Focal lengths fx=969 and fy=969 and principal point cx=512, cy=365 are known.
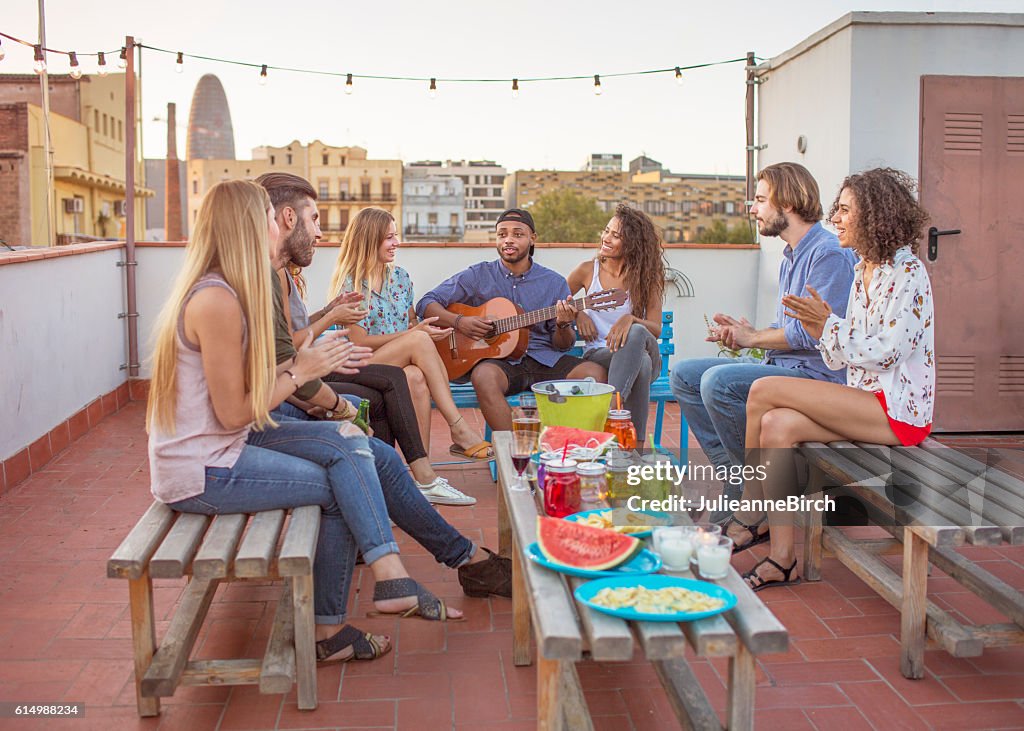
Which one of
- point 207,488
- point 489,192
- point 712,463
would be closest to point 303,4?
point 712,463

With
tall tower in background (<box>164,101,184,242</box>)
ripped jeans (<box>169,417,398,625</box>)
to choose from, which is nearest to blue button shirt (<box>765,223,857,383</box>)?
ripped jeans (<box>169,417,398,625</box>)

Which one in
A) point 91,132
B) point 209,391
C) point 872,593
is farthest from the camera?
point 91,132

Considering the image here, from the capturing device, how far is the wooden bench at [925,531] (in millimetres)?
2592

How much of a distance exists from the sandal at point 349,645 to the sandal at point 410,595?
0.10 meters

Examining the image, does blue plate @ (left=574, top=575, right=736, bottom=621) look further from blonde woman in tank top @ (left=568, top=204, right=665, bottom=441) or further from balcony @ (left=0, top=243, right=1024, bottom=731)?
blonde woman in tank top @ (left=568, top=204, right=665, bottom=441)

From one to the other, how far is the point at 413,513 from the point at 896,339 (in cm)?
165

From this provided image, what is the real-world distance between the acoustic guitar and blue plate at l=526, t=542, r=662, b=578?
262 centimetres

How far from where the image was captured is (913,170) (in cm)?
583

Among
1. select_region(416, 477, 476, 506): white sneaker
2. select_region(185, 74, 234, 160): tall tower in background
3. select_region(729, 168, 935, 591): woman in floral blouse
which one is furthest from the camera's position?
select_region(185, 74, 234, 160): tall tower in background

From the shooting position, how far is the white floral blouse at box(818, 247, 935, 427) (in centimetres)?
314

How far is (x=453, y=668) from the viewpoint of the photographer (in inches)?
110

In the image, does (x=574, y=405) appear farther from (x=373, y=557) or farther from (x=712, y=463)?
(x=712, y=463)

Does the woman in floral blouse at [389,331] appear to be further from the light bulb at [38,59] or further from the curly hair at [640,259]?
the light bulb at [38,59]

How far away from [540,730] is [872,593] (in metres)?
1.87
